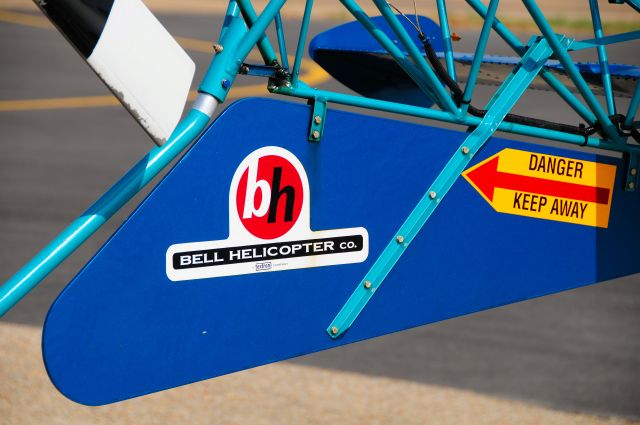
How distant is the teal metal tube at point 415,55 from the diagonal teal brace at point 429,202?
0.12m

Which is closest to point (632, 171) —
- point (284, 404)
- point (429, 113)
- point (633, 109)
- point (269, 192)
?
point (633, 109)

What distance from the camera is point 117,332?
2.48 meters

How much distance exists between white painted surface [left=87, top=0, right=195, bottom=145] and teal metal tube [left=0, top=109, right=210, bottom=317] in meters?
0.18

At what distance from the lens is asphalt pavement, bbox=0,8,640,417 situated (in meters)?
4.84

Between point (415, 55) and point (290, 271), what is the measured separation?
749 mm

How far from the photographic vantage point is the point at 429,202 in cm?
297

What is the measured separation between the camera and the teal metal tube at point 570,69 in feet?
10.4

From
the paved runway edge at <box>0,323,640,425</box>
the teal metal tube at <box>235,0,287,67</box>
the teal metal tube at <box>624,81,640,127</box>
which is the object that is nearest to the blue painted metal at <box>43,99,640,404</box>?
the teal metal tube at <box>235,0,287,67</box>

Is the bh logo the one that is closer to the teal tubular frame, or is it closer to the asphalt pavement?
the teal tubular frame

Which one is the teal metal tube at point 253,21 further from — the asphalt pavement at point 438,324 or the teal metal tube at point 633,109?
the asphalt pavement at point 438,324

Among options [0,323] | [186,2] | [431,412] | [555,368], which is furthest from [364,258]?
[186,2]

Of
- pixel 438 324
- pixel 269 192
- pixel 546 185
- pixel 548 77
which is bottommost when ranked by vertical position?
pixel 438 324

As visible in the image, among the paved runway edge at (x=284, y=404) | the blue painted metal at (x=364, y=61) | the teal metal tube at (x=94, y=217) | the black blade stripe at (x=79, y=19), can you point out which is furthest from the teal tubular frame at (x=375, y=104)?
the paved runway edge at (x=284, y=404)

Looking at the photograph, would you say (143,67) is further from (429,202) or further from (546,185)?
(546,185)
